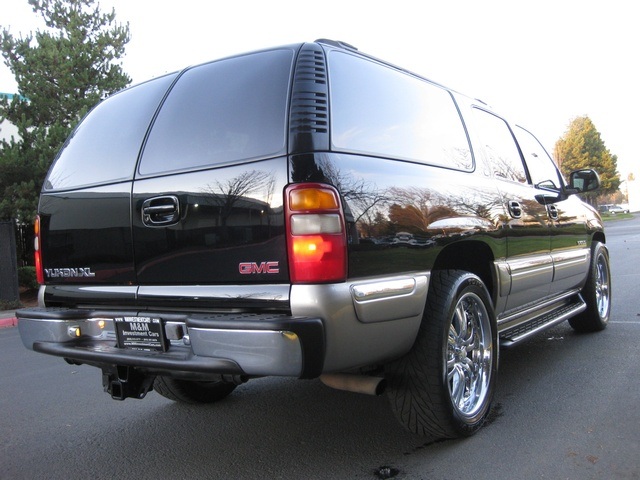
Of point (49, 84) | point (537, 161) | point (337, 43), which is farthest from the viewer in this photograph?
point (49, 84)

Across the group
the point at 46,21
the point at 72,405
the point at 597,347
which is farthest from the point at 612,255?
the point at 46,21

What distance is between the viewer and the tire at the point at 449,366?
2863 mm

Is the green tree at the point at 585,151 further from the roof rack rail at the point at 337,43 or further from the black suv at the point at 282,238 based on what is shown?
the roof rack rail at the point at 337,43

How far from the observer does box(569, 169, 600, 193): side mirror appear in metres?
5.46

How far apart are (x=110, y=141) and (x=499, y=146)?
2.67 m

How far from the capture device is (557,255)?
4598 mm

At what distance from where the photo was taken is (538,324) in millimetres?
4234

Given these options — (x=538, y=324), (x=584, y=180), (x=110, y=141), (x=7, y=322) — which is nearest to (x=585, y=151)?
(x=584, y=180)

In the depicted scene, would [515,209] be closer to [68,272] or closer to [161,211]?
[161,211]

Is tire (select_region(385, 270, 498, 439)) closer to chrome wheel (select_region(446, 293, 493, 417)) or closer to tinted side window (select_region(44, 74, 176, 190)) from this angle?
chrome wheel (select_region(446, 293, 493, 417))

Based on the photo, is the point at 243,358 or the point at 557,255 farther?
the point at 557,255

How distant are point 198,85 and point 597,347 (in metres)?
4.07

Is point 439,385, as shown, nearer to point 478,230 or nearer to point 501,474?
point 501,474

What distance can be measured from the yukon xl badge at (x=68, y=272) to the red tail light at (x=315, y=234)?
1238 millimetres
